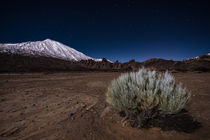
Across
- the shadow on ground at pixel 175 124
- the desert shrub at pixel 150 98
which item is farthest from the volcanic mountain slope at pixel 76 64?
the shadow on ground at pixel 175 124

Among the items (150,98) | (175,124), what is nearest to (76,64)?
(175,124)

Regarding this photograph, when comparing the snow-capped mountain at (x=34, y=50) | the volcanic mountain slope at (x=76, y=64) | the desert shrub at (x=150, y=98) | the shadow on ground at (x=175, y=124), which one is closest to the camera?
the desert shrub at (x=150, y=98)

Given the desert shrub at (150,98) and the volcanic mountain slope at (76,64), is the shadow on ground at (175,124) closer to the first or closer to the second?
the desert shrub at (150,98)

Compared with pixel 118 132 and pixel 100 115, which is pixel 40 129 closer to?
pixel 100 115

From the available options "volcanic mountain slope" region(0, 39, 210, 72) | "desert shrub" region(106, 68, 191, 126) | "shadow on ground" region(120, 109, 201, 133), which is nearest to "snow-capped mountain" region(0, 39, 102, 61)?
"volcanic mountain slope" region(0, 39, 210, 72)

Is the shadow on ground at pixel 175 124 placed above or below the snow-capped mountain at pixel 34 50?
below

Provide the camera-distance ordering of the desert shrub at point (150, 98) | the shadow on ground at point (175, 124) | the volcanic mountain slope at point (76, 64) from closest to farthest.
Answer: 1. the desert shrub at point (150, 98)
2. the shadow on ground at point (175, 124)
3. the volcanic mountain slope at point (76, 64)

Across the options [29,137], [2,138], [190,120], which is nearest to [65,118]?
[29,137]

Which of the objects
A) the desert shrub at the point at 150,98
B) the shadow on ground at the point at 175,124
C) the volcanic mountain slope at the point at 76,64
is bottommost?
the shadow on ground at the point at 175,124

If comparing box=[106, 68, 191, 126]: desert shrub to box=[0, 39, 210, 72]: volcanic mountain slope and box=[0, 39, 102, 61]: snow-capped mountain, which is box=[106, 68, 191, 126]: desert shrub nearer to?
box=[0, 39, 210, 72]: volcanic mountain slope

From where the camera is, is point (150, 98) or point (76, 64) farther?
point (76, 64)

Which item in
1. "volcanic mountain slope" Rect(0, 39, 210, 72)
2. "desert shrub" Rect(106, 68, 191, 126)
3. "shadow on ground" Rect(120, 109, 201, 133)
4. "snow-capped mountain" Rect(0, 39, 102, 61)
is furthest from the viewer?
"snow-capped mountain" Rect(0, 39, 102, 61)

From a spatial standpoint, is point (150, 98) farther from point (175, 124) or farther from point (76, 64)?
point (76, 64)

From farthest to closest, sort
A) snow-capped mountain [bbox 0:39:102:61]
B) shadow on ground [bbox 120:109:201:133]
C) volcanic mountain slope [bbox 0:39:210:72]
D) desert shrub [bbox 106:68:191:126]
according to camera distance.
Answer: snow-capped mountain [bbox 0:39:102:61] → volcanic mountain slope [bbox 0:39:210:72] → shadow on ground [bbox 120:109:201:133] → desert shrub [bbox 106:68:191:126]
